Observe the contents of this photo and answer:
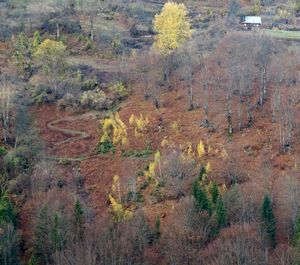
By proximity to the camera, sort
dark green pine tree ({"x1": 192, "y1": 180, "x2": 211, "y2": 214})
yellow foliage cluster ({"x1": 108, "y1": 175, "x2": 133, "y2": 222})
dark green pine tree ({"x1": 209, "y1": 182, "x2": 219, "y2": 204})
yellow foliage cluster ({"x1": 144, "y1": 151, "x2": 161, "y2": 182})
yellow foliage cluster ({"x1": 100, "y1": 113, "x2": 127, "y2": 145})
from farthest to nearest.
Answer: yellow foliage cluster ({"x1": 100, "y1": 113, "x2": 127, "y2": 145})
yellow foliage cluster ({"x1": 144, "y1": 151, "x2": 161, "y2": 182})
yellow foliage cluster ({"x1": 108, "y1": 175, "x2": 133, "y2": 222})
dark green pine tree ({"x1": 209, "y1": 182, "x2": 219, "y2": 204})
dark green pine tree ({"x1": 192, "y1": 180, "x2": 211, "y2": 214})

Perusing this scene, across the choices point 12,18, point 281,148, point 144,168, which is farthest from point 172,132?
point 12,18

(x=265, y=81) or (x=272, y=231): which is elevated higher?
(x=265, y=81)

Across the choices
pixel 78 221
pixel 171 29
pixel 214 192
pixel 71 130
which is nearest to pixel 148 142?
pixel 71 130

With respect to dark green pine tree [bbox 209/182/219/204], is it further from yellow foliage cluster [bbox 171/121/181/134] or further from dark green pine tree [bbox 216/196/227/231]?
yellow foliage cluster [bbox 171/121/181/134]

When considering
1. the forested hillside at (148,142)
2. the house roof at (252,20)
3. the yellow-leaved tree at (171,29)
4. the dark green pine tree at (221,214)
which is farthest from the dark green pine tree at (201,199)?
the house roof at (252,20)

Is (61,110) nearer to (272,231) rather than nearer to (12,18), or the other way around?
(12,18)

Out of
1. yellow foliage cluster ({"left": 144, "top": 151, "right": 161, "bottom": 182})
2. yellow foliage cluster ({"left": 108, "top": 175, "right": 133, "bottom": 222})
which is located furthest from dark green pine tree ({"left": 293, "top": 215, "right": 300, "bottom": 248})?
yellow foliage cluster ({"left": 144, "top": 151, "right": 161, "bottom": 182})
